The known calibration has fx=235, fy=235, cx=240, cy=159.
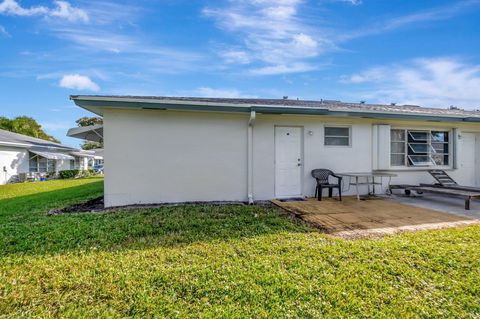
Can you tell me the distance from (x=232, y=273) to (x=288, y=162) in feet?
17.1

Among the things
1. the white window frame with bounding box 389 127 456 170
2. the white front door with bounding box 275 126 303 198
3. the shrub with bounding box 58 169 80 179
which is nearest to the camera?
the white front door with bounding box 275 126 303 198

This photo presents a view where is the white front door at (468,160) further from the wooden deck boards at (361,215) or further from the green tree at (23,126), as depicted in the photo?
the green tree at (23,126)

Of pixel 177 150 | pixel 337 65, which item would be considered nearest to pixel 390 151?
pixel 337 65

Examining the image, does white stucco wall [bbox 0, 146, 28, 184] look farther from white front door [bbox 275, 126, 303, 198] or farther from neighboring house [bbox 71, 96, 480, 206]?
white front door [bbox 275, 126, 303, 198]

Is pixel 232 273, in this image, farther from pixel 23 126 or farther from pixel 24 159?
pixel 23 126

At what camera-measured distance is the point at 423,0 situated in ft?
28.3

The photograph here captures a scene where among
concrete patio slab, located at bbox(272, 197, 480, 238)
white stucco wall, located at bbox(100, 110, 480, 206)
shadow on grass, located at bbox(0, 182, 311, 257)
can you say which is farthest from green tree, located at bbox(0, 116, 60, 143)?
concrete patio slab, located at bbox(272, 197, 480, 238)

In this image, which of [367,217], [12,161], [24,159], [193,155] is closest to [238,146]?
[193,155]

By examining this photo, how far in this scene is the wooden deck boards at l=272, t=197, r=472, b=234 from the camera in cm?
487

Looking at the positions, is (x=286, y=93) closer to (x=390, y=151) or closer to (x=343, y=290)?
(x=390, y=151)

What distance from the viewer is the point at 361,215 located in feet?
18.5

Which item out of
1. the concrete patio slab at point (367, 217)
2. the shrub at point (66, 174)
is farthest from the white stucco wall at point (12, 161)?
the concrete patio slab at point (367, 217)

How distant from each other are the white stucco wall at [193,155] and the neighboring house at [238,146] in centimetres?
3

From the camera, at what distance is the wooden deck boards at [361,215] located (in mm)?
4871
